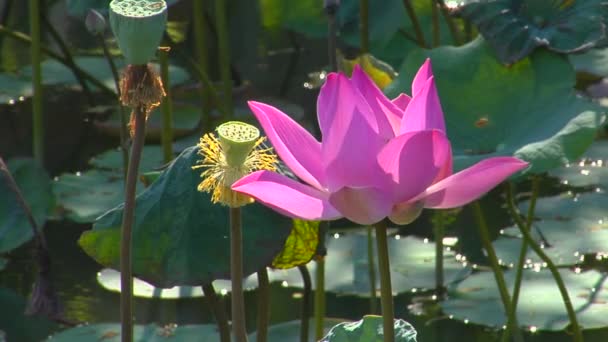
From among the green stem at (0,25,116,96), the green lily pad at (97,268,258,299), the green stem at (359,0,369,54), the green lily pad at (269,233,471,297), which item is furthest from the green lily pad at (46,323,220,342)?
the green stem at (0,25,116,96)

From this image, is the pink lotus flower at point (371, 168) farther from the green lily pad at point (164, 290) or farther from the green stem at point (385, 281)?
the green lily pad at point (164, 290)

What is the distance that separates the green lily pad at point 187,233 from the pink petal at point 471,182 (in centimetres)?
55

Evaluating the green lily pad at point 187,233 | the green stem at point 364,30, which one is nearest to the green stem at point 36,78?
the green stem at point 364,30

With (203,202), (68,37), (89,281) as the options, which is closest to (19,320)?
(89,281)

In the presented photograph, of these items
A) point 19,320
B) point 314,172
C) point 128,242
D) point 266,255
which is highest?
point 314,172

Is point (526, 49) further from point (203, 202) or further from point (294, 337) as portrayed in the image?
point (203, 202)

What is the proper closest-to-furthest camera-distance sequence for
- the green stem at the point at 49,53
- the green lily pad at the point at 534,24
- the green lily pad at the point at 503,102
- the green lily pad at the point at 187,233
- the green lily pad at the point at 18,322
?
the green lily pad at the point at 187,233 < the green lily pad at the point at 503,102 < the green lily pad at the point at 534,24 < the green lily pad at the point at 18,322 < the green stem at the point at 49,53

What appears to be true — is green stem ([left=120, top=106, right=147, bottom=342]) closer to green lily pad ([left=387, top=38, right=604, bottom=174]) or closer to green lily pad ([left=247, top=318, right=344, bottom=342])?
green lily pad ([left=387, top=38, right=604, bottom=174])

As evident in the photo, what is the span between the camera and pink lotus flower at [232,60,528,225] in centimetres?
101

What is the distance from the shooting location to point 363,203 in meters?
1.02

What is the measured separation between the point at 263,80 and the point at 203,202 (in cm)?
253

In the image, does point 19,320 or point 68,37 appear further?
point 68,37

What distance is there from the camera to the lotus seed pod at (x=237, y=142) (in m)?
1.11

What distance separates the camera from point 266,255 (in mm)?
1569
